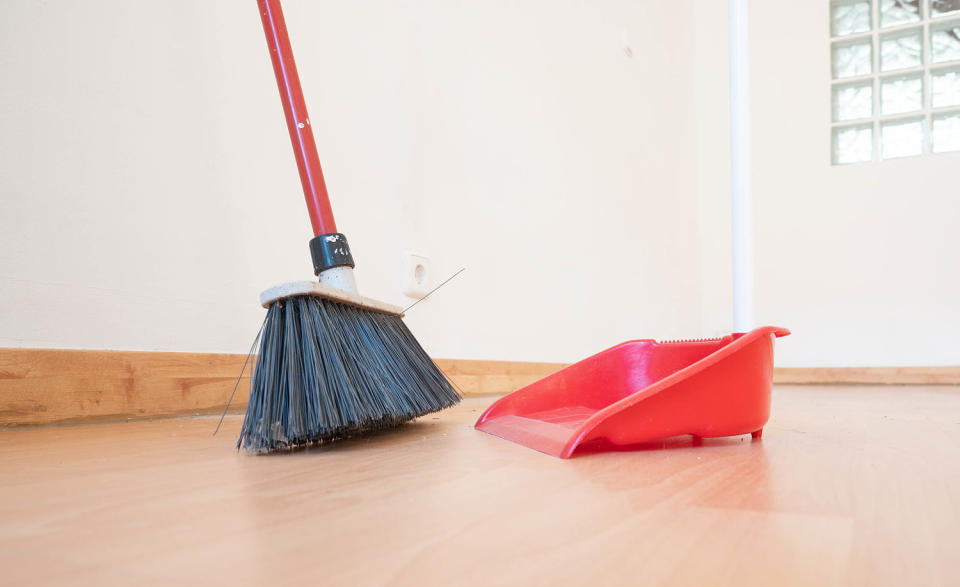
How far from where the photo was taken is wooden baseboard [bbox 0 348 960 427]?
641 millimetres

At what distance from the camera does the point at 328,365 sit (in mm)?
562

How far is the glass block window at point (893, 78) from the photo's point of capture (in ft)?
8.25

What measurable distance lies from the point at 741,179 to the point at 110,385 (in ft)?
2.29

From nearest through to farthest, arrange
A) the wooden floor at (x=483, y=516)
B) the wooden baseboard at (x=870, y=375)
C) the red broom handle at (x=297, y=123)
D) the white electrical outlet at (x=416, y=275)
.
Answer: the wooden floor at (x=483, y=516), the red broom handle at (x=297, y=123), the white electrical outlet at (x=416, y=275), the wooden baseboard at (x=870, y=375)

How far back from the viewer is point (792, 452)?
49 cm

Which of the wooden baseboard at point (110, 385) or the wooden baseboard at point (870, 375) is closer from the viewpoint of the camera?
the wooden baseboard at point (110, 385)

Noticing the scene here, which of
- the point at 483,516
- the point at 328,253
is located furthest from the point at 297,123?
the point at 483,516

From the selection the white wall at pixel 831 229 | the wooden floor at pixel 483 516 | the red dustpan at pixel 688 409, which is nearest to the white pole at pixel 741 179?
the red dustpan at pixel 688 409

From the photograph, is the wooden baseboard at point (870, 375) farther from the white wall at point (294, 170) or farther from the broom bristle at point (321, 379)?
the broom bristle at point (321, 379)

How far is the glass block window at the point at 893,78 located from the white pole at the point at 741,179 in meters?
2.34

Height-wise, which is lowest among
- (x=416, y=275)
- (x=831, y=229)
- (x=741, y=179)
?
(x=831, y=229)

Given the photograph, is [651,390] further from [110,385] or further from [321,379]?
[110,385]

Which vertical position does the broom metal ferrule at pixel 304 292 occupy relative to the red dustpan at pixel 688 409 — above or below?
above

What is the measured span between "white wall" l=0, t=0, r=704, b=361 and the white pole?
1.98 ft
